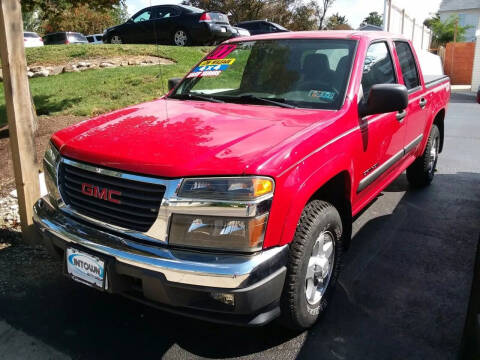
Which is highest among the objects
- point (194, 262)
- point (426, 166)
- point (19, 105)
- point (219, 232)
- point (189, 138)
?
point (19, 105)

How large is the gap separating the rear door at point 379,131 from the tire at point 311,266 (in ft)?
1.93

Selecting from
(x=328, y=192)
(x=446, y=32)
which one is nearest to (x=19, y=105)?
(x=328, y=192)

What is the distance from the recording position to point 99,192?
7.65 ft

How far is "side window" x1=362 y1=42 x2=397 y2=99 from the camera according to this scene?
3352mm

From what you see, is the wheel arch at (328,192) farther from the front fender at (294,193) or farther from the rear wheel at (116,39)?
the rear wheel at (116,39)

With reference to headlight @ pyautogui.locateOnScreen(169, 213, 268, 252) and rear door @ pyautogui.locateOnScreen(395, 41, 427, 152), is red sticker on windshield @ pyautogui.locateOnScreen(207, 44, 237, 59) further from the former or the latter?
headlight @ pyautogui.locateOnScreen(169, 213, 268, 252)

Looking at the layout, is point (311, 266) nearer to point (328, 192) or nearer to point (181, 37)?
point (328, 192)

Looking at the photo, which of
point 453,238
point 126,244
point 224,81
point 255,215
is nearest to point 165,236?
point 126,244

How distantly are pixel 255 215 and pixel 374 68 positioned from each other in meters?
2.08

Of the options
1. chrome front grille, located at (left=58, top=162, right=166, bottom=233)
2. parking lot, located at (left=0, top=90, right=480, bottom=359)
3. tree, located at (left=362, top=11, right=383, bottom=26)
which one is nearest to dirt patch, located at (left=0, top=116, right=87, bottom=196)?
parking lot, located at (left=0, top=90, right=480, bottom=359)

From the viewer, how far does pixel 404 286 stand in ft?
10.4

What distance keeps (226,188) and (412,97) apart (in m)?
2.75

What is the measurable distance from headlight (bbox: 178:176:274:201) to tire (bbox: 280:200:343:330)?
17.0 inches

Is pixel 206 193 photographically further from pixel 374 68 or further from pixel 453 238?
pixel 453 238
